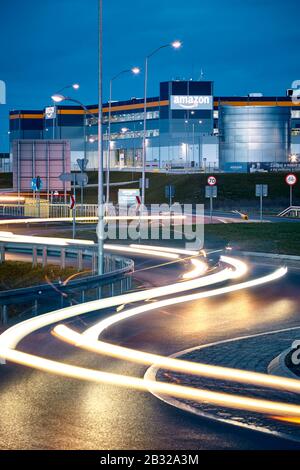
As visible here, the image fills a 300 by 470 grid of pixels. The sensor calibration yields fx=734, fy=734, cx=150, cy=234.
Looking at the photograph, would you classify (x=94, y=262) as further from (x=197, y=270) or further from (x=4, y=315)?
(x=4, y=315)

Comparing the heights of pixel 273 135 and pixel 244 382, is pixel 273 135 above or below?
above

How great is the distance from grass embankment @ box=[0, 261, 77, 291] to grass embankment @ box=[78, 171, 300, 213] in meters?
46.7

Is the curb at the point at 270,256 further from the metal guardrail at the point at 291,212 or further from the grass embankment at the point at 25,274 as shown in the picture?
the metal guardrail at the point at 291,212

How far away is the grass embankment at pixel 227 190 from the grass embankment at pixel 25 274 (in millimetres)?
46710

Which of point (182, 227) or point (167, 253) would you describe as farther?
point (182, 227)

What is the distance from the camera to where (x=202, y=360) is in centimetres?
1071

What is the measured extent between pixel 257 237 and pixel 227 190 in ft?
166

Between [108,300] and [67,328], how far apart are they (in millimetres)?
3223

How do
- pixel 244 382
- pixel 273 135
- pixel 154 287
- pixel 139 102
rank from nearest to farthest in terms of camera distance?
pixel 244 382 < pixel 154 287 < pixel 273 135 < pixel 139 102

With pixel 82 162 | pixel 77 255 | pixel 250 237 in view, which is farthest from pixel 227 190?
pixel 77 255

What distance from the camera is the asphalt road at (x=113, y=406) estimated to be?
7238 millimetres

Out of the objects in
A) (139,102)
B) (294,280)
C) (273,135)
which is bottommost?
(294,280)
